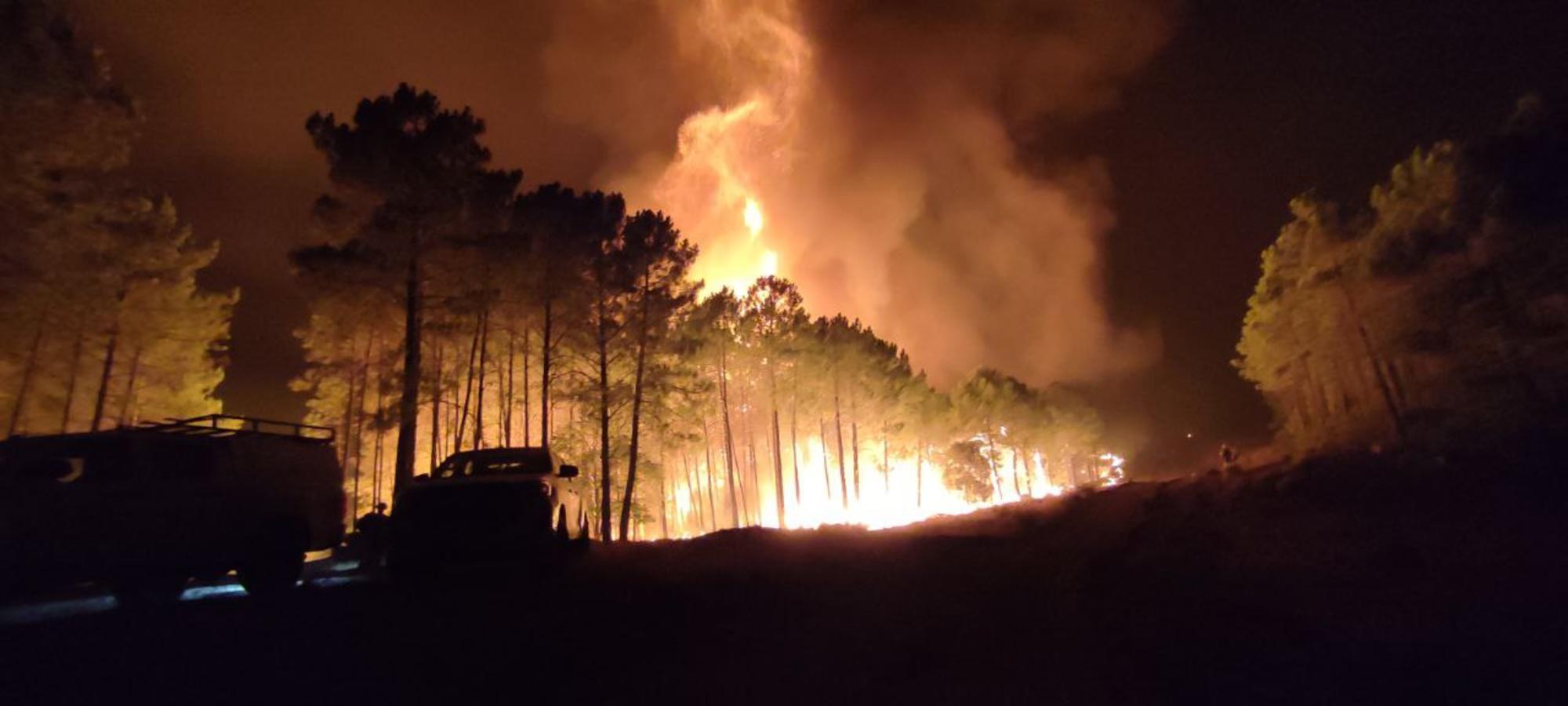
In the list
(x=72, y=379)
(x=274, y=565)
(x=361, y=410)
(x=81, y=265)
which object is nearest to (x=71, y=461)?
(x=274, y=565)

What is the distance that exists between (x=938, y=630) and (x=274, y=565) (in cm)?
981

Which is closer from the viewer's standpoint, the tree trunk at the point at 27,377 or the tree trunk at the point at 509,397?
the tree trunk at the point at 27,377

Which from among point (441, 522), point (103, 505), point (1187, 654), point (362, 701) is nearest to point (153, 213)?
point (103, 505)

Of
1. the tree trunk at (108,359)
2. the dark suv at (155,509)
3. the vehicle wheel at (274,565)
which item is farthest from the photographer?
the tree trunk at (108,359)

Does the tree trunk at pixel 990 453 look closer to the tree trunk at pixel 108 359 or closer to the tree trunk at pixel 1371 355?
the tree trunk at pixel 1371 355

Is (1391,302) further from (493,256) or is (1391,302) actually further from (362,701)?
(362,701)

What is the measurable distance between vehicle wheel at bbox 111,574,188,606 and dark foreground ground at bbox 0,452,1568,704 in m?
0.66

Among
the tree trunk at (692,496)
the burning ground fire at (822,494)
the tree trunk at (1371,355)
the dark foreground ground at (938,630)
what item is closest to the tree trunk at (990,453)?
the burning ground fire at (822,494)

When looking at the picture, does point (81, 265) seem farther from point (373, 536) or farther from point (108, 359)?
point (373, 536)

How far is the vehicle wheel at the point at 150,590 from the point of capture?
32.8ft

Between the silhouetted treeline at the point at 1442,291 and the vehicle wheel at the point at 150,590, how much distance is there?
36213mm

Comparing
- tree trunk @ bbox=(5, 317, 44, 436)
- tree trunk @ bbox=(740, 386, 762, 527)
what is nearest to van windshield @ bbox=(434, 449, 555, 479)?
tree trunk @ bbox=(5, 317, 44, 436)

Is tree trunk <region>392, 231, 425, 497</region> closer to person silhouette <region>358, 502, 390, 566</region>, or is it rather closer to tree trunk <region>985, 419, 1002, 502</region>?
person silhouette <region>358, 502, 390, 566</region>

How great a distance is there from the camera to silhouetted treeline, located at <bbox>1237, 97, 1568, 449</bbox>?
29.8 metres
